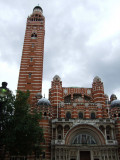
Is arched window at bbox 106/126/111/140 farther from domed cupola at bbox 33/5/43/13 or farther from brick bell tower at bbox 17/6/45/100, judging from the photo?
domed cupola at bbox 33/5/43/13

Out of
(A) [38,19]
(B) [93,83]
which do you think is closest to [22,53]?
(A) [38,19]

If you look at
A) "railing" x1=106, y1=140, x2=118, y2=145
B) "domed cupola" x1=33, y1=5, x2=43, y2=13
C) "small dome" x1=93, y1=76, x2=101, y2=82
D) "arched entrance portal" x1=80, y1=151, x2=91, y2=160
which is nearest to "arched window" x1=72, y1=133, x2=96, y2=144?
"arched entrance portal" x1=80, y1=151, x2=91, y2=160

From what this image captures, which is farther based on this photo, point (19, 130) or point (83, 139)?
point (83, 139)

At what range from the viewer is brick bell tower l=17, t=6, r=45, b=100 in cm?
4603

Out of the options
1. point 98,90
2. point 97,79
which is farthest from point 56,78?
point 98,90

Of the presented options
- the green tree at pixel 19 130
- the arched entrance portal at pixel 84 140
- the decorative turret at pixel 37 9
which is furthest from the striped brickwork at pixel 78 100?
the decorative turret at pixel 37 9

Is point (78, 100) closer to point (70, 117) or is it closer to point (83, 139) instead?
point (70, 117)

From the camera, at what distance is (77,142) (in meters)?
35.8

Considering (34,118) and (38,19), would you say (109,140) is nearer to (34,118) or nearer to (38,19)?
(34,118)

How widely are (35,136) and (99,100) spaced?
83.1 feet

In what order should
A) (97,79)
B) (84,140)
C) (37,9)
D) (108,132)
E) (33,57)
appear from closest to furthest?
(84,140) → (108,132) → (97,79) → (33,57) → (37,9)

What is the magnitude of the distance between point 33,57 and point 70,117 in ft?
69.5

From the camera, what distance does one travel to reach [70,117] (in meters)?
41.3

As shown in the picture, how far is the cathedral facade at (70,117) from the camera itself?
113 ft
